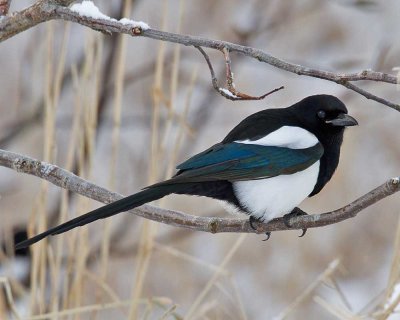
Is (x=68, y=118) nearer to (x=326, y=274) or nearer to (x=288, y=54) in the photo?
(x=288, y=54)

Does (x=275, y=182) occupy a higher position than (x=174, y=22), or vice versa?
(x=174, y=22)

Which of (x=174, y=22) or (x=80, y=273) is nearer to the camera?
(x=80, y=273)

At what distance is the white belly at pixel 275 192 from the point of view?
150 centimetres

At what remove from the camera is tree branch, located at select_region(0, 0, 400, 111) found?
3.28 ft

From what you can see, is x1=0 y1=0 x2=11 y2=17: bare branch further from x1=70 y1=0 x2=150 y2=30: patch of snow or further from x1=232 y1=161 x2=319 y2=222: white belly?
x1=232 y1=161 x2=319 y2=222: white belly

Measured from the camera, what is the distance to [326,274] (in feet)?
5.56

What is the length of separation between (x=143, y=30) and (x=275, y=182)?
1.96ft

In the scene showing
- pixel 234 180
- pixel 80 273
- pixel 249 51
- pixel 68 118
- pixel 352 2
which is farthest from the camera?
pixel 68 118

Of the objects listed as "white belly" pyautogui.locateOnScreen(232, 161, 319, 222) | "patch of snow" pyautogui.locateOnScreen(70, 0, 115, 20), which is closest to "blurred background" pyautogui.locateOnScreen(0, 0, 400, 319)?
"white belly" pyautogui.locateOnScreen(232, 161, 319, 222)

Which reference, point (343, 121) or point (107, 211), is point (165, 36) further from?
point (343, 121)

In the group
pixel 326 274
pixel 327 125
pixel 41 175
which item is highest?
pixel 327 125

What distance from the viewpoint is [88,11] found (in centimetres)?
107

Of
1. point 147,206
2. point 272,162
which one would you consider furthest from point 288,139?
point 147,206

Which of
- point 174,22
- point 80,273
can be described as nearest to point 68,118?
point 174,22
